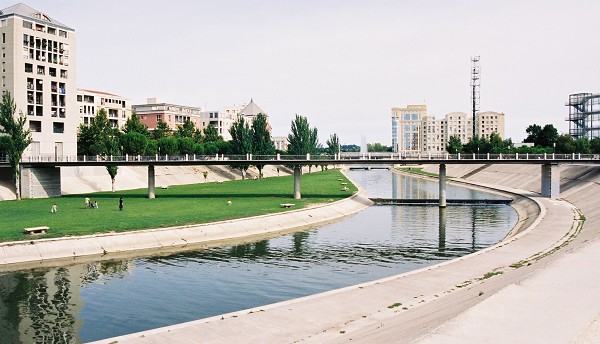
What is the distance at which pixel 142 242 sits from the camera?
5109 cm

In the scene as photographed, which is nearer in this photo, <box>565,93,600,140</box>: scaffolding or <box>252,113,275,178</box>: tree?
<box>252,113,275,178</box>: tree

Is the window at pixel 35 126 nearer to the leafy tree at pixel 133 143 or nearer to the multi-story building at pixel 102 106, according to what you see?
the leafy tree at pixel 133 143

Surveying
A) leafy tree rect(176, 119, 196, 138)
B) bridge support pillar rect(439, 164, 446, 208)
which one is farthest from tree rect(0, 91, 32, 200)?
leafy tree rect(176, 119, 196, 138)

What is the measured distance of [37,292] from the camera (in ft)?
116

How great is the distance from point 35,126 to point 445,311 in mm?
93590

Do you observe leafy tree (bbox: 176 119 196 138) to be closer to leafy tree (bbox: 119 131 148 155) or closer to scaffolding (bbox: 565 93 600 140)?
leafy tree (bbox: 119 131 148 155)

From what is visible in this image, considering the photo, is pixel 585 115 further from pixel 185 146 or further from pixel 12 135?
pixel 12 135

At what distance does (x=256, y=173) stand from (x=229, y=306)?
139701mm

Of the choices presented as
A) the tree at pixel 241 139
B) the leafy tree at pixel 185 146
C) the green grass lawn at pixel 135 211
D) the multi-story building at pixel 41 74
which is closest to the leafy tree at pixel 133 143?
the multi-story building at pixel 41 74

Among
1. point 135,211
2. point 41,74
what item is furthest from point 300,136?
point 135,211

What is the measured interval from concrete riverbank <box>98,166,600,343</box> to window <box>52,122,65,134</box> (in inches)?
3428

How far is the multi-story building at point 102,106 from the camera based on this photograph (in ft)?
516

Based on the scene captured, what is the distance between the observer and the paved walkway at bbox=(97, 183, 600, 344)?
20.5m

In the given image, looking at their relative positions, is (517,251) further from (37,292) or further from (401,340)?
(37,292)
